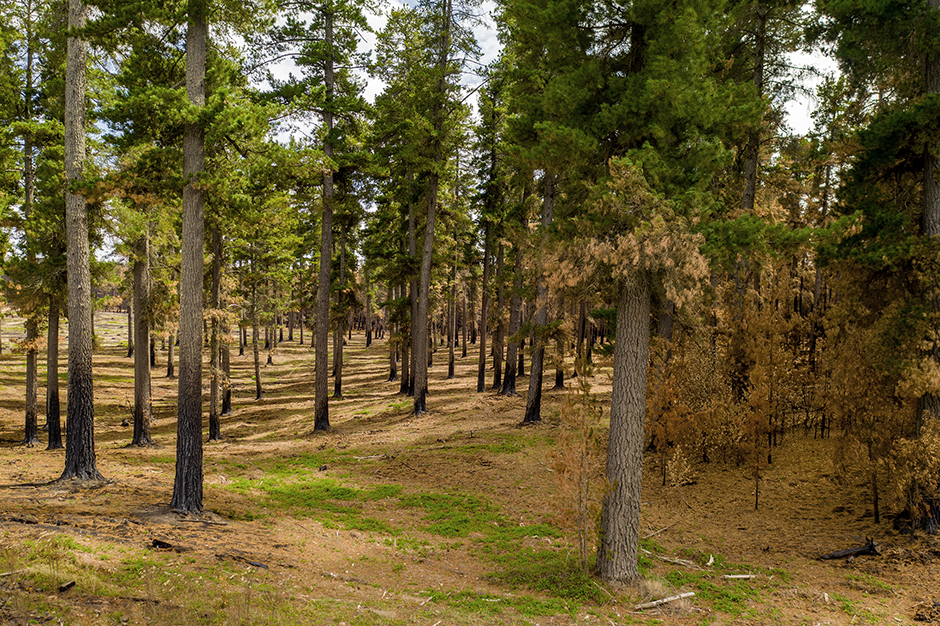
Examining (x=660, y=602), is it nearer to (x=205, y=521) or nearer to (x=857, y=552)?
(x=857, y=552)

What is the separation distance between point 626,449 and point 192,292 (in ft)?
27.1

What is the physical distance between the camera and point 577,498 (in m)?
7.95

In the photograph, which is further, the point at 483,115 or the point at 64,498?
→ the point at 483,115

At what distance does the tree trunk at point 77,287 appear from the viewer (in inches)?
444

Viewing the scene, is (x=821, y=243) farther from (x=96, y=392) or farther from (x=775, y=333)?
(x=96, y=392)

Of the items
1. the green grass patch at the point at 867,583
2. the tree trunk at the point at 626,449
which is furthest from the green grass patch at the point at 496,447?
the green grass patch at the point at 867,583

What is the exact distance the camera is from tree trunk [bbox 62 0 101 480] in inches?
444

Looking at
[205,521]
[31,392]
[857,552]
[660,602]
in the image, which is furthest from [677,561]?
[31,392]

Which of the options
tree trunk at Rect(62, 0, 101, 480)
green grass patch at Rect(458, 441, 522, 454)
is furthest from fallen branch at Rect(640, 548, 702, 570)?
tree trunk at Rect(62, 0, 101, 480)

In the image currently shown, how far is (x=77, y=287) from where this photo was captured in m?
11.4

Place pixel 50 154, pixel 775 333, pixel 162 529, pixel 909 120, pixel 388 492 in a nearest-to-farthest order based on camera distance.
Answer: pixel 162 529 → pixel 909 120 → pixel 775 333 → pixel 388 492 → pixel 50 154

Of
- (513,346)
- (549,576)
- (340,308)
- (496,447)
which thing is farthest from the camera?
(340,308)

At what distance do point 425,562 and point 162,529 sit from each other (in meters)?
4.38

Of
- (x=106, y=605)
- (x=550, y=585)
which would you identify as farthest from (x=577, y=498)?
(x=106, y=605)
